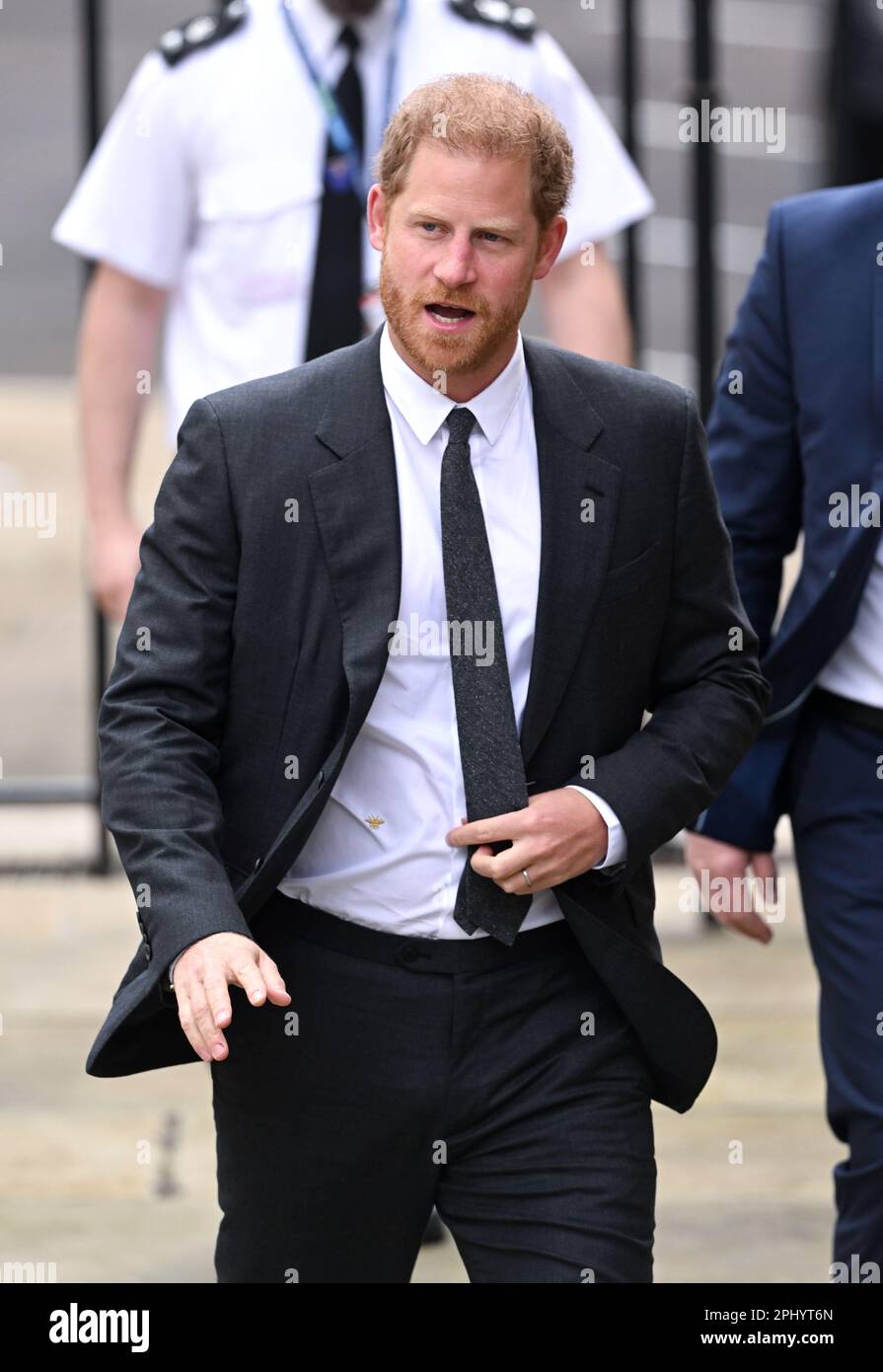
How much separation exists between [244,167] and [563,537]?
1.64 meters

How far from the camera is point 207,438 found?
9.34 ft

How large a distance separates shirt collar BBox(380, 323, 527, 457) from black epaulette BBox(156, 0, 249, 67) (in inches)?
64.3

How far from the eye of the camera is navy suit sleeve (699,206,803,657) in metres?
3.58

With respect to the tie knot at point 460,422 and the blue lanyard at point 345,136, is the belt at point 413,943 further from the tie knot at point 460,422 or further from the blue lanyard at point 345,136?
the blue lanyard at point 345,136

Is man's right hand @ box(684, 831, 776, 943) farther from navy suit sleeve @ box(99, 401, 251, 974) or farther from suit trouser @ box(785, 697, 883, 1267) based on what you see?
navy suit sleeve @ box(99, 401, 251, 974)

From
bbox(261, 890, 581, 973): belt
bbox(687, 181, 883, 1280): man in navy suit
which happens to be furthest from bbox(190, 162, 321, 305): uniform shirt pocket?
bbox(261, 890, 581, 973): belt

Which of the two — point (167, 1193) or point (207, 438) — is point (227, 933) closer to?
point (207, 438)

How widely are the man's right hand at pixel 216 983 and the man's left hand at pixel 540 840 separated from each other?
307 mm

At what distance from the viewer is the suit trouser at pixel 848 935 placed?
3363mm

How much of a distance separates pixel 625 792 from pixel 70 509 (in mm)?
9960

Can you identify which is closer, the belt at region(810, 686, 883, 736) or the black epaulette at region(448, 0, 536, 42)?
the belt at region(810, 686, 883, 736)

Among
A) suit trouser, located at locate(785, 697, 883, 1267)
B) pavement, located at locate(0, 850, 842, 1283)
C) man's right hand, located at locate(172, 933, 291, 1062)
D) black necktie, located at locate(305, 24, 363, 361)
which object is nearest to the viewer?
man's right hand, located at locate(172, 933, 291, 1062)

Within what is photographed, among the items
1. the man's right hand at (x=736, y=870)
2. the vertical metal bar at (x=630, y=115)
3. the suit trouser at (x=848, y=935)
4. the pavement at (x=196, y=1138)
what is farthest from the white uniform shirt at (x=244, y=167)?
the vertical metal bar at (x=630, y=115)

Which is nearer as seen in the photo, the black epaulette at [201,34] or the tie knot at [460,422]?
the tie knot at [460,422]
